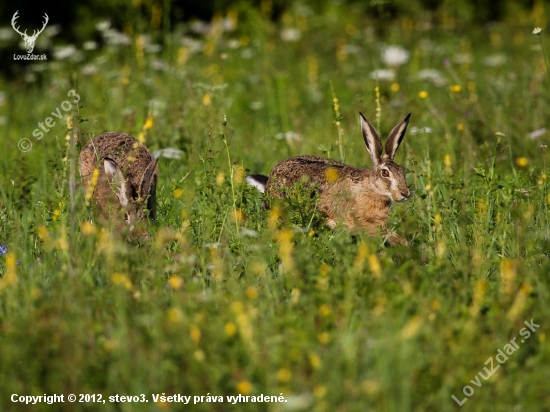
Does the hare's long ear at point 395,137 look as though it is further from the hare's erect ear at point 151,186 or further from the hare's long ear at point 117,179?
the hare's long ear at point 117,179

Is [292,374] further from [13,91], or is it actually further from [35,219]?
[13,91]

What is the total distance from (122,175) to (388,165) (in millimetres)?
Answer: 1706

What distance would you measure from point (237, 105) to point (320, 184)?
10.4 feet

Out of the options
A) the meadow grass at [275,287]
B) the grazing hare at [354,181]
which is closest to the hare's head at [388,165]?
the grazing hare at [354,181]

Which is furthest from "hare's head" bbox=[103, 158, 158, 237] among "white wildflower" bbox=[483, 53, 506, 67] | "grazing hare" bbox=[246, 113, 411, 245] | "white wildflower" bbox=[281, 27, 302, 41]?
"white wildflower" bbox=[483, 53, 506, 67]

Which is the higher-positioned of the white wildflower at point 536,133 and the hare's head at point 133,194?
the white wildflower at point 536,133

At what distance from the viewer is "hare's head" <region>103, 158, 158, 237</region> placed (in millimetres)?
4898

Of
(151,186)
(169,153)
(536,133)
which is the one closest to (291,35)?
(536,133)

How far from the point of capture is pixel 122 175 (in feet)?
16.4

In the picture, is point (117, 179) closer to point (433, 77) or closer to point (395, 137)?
point (395, 137)

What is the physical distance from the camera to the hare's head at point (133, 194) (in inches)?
193

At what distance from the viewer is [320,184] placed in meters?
5.79

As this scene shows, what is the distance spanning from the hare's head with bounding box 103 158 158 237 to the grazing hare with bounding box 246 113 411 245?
2.32 feet

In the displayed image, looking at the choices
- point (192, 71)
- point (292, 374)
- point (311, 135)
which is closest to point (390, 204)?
point (311, 135)
